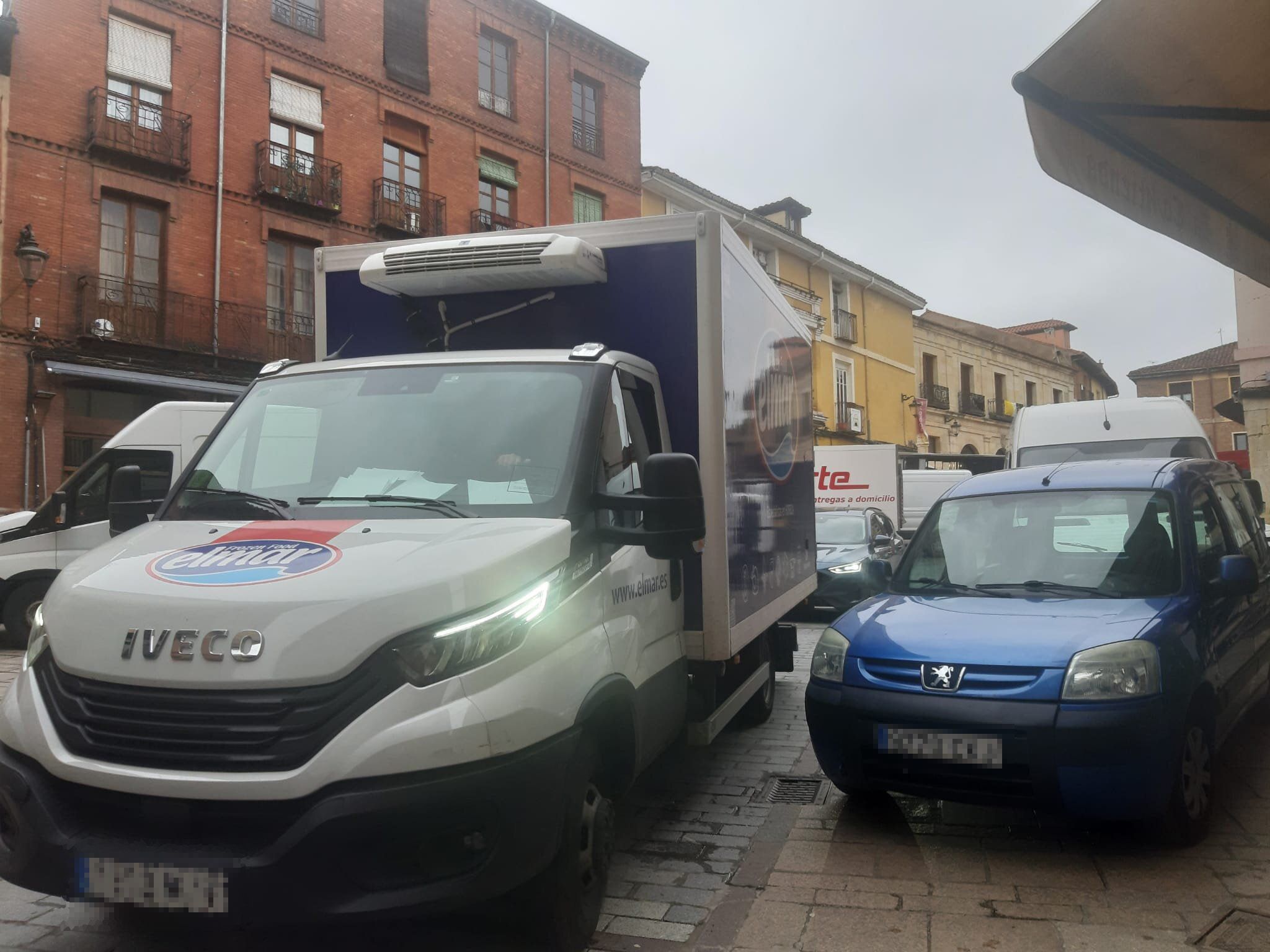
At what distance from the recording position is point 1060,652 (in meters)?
4.44

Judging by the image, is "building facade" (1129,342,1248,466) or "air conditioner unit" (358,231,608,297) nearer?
"air conditioner unit" (358,231,608,297)

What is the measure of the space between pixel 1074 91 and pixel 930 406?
4034cm

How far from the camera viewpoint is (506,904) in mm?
3658

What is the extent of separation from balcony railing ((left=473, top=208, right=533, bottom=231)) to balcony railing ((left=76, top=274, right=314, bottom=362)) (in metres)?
4.88

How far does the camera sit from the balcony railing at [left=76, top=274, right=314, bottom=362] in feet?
59.3

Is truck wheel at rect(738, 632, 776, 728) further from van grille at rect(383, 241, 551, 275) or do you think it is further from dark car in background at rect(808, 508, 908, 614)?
dark car in background at rect(808, 508, 908, 614)

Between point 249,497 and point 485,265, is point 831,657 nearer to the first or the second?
point 485,265

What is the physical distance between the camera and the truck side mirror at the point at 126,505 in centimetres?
447

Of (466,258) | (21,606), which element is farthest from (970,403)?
(466,258)

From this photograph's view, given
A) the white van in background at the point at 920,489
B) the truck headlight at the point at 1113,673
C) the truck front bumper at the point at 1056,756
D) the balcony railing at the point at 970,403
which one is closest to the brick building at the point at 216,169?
the white van in background at the point at 920,489

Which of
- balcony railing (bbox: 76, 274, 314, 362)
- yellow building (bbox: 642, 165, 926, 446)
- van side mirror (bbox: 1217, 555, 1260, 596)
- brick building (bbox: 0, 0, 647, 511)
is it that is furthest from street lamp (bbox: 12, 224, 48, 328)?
yellow building (bbox: 642, 165, 926, 446)

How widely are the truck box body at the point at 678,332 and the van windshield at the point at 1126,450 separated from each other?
7347 millimetres

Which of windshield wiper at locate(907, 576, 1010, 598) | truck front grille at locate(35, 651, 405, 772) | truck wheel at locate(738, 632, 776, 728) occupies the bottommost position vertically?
truck wheel at locate(738, 632, 776, 728)

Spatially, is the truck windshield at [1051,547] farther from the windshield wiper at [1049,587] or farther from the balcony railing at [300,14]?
the balcony railing at [300,14]
